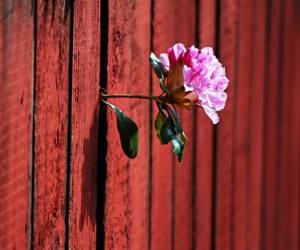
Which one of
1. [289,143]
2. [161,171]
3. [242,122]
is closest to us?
[161,171]

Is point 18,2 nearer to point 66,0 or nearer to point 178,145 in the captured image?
point 66,0

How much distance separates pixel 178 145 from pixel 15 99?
0.36m

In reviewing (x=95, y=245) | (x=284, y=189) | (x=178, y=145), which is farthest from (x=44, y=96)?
(x=284, y=189)

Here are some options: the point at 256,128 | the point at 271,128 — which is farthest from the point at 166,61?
the point at 271,128

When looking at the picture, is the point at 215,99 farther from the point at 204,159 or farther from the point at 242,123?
the point at 242,123

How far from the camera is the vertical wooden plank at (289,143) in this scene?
294 centimetres

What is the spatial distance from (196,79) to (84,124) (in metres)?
0.30

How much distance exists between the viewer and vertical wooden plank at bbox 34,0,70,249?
1535mm

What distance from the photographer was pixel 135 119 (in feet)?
6.30

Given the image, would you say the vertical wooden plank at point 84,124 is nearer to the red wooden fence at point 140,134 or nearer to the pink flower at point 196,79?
the red wooden fence at point 140,134

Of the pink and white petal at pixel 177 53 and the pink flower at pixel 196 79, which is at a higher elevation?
the pink and white petal at pixel 177 53

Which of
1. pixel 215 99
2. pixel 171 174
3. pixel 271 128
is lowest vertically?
pixel 171 174

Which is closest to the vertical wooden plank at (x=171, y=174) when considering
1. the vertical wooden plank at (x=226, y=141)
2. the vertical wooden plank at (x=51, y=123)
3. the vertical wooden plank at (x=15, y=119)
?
the vertical wooden plank at (x=226, y=141)

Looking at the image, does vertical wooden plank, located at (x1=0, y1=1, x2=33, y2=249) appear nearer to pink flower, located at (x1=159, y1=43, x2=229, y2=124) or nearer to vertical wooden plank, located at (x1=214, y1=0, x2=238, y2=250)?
pink flower, located at (x1=159, y1=43, x2=229, y2=124)
